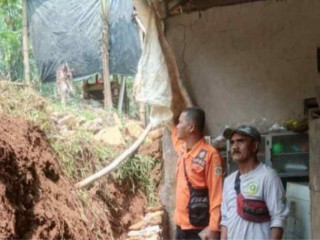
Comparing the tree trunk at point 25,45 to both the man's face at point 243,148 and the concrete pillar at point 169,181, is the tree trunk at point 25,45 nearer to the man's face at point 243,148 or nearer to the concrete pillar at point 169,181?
the concrete pillar at point 169,181

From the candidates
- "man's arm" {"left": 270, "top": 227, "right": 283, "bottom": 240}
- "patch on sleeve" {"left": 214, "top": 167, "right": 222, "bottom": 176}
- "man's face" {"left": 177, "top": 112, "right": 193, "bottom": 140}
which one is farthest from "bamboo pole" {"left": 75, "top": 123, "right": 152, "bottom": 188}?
"man's arm" {"left": 270, "top": 227, "right": 283, "bottom": 240}

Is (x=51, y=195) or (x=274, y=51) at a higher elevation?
(x=274, y=51)

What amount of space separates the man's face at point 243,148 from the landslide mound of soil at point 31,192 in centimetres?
133

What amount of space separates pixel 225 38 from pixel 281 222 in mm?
2152

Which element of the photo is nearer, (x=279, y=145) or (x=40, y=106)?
(x=279, y=145)

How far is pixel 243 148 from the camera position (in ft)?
10.6

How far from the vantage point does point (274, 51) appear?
4387 millimetres

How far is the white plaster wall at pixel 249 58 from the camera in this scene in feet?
14.0

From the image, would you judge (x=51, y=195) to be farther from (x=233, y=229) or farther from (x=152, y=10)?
(x=152, y=10)

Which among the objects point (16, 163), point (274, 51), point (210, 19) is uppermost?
point (210, 19)

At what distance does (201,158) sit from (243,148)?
22.4 inches

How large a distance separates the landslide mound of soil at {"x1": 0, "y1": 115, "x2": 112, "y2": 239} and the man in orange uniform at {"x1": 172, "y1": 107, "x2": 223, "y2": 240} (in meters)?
0.85

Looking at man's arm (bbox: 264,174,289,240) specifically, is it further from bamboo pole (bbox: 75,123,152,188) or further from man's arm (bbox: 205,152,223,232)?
bamboo pole (bbox: 75,123,152,188)

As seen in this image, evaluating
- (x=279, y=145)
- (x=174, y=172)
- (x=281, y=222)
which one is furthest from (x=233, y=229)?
(x=174, y=172)
